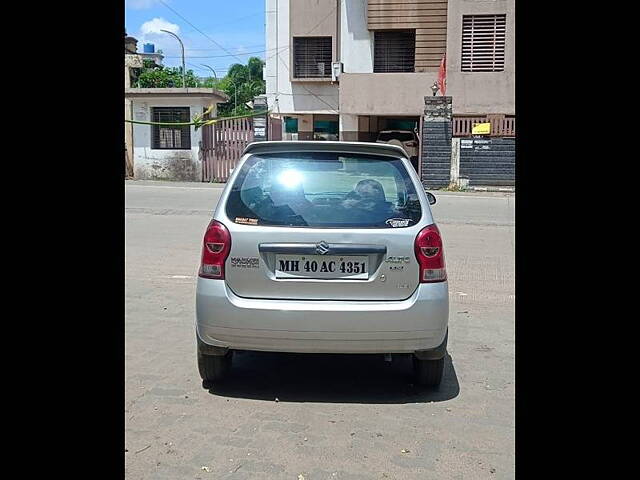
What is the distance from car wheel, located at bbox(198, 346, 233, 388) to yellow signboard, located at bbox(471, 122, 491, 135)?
1817 centimetres

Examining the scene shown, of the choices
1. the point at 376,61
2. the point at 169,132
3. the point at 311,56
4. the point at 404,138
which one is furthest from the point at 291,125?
the point at 169,132

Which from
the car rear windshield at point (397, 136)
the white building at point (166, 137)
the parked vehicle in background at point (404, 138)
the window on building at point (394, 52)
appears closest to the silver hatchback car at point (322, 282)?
the white building at point (166, 137)

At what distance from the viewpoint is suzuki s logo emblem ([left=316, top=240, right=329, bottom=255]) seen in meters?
4.21

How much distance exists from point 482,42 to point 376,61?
5.39 m

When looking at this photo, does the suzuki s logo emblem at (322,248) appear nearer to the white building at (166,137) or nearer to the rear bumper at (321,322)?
the rear bumper at (321,322)

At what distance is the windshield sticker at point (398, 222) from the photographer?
4.32 m

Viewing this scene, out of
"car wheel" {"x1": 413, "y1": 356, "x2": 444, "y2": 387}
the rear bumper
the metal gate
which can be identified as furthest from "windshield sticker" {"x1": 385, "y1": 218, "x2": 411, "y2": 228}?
the metal gate

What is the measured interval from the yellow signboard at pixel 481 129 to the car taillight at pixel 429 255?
18.0 m

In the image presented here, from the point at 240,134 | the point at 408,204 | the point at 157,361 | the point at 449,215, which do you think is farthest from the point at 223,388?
the point at 240,134

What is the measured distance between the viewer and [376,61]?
29078mm

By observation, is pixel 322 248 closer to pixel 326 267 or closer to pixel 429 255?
pixel 326 267

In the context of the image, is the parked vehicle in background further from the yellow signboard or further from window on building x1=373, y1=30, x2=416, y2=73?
window on building x1=373, y1=30, x2=416, y2=73

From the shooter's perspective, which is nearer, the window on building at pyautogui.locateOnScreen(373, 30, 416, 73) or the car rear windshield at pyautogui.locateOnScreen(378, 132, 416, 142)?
the car rear windshield at pyautogui.locateOnScreen(378, 132, 416, 142)
